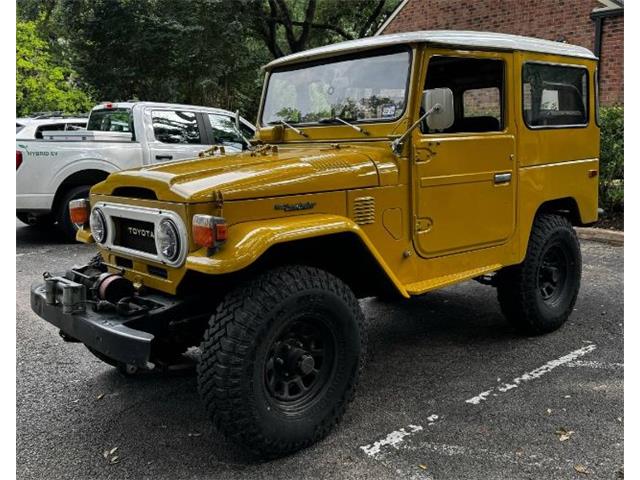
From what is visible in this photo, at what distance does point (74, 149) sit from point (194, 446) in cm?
624

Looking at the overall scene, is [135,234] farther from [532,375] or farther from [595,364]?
[595,364]

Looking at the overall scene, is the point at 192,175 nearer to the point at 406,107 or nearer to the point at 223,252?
the point at 223,252

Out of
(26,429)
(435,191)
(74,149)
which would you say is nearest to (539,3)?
(74,149)

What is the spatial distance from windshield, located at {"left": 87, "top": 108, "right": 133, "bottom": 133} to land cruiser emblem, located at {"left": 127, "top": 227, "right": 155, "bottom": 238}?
18.9 ft

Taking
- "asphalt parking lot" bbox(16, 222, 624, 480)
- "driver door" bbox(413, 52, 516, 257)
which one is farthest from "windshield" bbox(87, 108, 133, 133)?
"driver door" bbox(413, 52, 516, 257)

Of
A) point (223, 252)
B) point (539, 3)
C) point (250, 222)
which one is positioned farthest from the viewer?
point (539, 3)

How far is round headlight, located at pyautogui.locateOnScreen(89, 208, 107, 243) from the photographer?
3736mm

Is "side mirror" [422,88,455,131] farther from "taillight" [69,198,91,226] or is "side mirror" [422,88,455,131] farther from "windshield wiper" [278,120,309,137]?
"taillight" [69,198,91,226]

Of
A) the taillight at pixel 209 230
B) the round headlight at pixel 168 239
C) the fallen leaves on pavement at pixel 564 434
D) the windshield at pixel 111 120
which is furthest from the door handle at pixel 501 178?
the windshield at pixel 111 120

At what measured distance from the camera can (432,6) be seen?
1694 centimetres

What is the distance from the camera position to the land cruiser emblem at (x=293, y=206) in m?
3.25

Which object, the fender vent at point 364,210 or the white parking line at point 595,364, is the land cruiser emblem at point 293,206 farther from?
the white parking line at point 595,364

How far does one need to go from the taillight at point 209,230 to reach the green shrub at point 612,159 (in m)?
7.49

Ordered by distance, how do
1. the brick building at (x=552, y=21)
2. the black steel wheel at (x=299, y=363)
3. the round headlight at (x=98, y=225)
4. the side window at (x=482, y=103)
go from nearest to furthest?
the black steel wheel at (x=299, y=363) < the round headlight at (x=98, y=225) < the side window at (x=482, y=103) < the brick building at (x=552, y=21)
